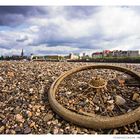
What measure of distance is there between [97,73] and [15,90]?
28.4 inches

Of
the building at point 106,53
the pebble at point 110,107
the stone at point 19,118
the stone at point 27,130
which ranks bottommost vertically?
the stone at point 27,130

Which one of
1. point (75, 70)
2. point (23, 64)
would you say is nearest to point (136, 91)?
point (75, 70)

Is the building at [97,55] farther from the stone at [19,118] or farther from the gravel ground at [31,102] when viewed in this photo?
the stone at [19,118]

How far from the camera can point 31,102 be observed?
6.72ft

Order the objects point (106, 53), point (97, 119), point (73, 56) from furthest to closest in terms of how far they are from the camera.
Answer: point (73, 56) < point (106, 53) < point (97, 119)

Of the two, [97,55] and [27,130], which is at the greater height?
[97,55]

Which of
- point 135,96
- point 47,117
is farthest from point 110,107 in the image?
point 47,117

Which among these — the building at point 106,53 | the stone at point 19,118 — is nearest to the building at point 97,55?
the building at point 106,53

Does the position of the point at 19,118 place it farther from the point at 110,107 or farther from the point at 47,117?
the point at 110,107

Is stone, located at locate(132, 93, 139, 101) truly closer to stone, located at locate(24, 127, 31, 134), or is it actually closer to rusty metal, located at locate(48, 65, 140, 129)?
rusty metal, located at locate(48, 65, 140, 129)

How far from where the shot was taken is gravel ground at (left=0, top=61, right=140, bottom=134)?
70.3 inches

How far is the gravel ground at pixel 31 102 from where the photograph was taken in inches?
70.3
